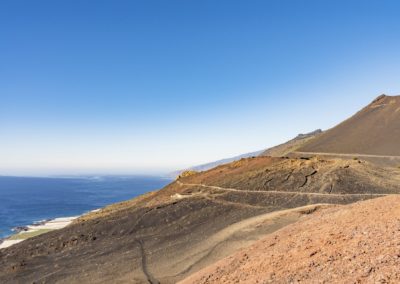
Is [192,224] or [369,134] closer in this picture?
[192,224]

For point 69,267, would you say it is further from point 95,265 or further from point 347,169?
point 347,169

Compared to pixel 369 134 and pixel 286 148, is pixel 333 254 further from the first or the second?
pixel 286 148

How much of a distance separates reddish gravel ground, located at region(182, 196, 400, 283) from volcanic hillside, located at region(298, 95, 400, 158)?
68.1m

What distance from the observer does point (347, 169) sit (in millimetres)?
34594

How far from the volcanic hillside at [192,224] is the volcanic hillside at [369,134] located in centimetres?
4461

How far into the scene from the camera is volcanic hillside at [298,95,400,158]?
255ft

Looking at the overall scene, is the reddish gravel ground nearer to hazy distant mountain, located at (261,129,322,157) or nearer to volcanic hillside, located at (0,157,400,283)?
volcanic hillside, located at (0,157,400,283)

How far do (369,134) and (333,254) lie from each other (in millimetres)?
85570

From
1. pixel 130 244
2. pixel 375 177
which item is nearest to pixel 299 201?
pixel 375 177

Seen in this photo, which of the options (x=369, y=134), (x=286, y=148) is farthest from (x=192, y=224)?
(x=286, y=148)

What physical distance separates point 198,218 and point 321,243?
17.5 meters

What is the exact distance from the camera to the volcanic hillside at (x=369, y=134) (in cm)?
7788

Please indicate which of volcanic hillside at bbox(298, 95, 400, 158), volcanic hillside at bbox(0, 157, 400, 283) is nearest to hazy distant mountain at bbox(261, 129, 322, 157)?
volcanic hillside at bbox(298, 95, 400, 158)

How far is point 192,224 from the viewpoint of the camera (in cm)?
2716
